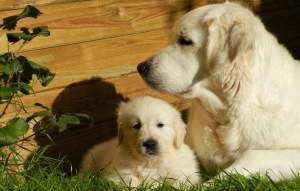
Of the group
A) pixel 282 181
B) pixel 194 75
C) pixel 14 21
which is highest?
pixel 14 21

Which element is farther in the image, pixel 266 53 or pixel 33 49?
pixel 33 49

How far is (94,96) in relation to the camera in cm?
479

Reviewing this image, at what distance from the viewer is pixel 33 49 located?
4.40 metres

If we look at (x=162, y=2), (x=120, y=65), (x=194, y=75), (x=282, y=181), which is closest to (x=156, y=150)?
(x=194, y=75)

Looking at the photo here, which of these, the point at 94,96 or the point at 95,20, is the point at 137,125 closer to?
the point at 94,96

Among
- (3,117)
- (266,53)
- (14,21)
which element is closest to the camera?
(14,21)

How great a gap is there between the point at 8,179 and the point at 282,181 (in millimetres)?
1576

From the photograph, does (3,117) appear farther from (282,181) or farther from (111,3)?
(282,181)

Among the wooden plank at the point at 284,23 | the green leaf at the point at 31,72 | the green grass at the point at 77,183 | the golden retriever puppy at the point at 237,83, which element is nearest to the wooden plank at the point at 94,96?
the green leaf at the point at 31,72

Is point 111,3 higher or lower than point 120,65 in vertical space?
higher

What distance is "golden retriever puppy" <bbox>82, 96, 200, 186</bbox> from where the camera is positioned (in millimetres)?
4004

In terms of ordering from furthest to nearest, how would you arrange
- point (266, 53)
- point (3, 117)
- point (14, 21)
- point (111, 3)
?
point (111, 3), point (3, 117), point (266, 53), point (14, 21)

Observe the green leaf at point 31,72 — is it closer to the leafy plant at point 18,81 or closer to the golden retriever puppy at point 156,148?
the leafy plant at point 18,81

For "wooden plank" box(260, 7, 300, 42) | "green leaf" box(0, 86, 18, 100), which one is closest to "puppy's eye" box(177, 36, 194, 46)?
"green leaf" box(0, 86, 18, 100)
